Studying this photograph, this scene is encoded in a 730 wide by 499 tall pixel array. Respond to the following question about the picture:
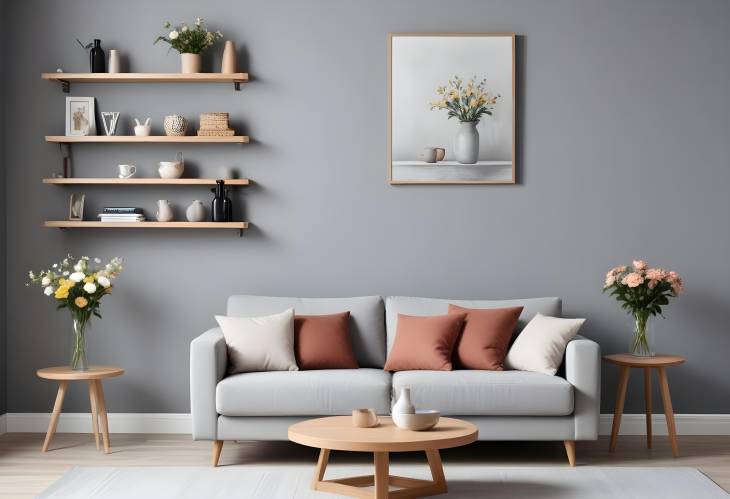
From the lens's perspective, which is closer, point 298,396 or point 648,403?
point 298,396

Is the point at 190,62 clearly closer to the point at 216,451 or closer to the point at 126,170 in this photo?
the point at 126,170

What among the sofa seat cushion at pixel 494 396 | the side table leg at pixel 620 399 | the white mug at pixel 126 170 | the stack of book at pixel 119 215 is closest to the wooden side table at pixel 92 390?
the stack of book at pixel 119 215

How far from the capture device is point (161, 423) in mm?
5707

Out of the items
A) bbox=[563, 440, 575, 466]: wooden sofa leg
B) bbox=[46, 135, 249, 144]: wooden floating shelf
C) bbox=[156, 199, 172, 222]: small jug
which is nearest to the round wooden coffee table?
bbox=[563, 440, 575, 466]: wooden sofa leg

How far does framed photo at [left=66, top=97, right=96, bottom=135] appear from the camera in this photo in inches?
223

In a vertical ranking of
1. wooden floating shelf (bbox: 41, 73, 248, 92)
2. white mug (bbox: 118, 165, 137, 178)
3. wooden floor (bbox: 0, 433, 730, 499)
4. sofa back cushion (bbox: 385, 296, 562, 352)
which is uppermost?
wooden floating shelf (bbox: 41, 73, 248, 92)

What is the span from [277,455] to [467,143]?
2240 millimetres

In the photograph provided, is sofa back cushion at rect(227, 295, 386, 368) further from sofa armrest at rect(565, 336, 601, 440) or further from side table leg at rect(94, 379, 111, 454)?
sofa armrest at rect(565, 336, 601, 440)

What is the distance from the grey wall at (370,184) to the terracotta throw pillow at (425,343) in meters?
0.59

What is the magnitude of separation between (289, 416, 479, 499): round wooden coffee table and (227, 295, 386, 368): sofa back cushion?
929 mm

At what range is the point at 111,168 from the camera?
18.9ft

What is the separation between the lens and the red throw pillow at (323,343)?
201 inches

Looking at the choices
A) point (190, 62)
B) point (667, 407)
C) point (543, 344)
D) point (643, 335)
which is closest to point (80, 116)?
point (190, 62)

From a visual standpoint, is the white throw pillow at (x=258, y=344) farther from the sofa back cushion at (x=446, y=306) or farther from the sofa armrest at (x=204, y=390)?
the sofa back cushion at (x=446, y=306)
